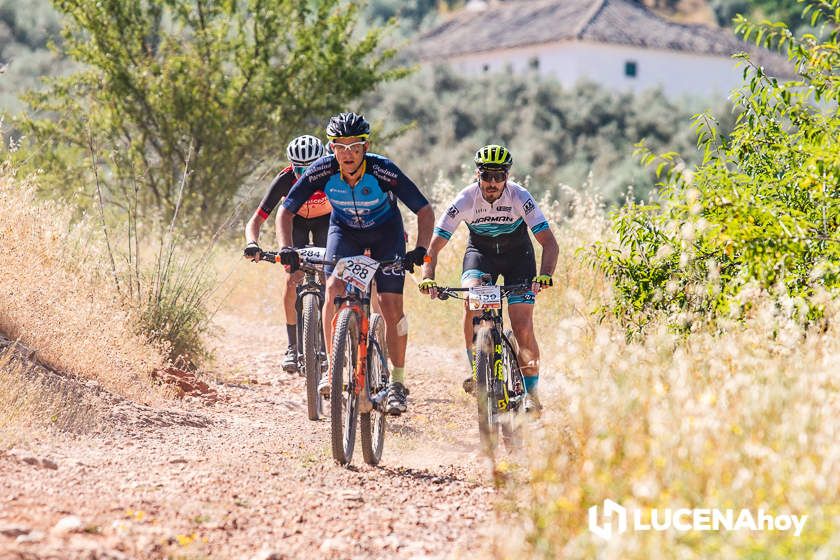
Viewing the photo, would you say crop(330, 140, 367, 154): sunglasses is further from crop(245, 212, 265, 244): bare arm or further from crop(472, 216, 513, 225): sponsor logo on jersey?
crop(472, 216, 513, 225): sponsor logo on jersey

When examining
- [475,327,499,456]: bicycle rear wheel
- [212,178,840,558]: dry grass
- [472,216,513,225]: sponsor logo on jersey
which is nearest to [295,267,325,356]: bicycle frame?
[472,216,513,225]: sponsor logo on jersey

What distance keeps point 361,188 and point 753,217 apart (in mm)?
2508

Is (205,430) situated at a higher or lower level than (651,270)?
lower

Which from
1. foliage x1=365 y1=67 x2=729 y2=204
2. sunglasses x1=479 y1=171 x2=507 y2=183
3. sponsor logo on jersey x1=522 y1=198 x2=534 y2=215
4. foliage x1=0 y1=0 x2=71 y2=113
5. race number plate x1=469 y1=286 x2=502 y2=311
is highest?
foliage x1=0 y1=0 x2=71 y2=113

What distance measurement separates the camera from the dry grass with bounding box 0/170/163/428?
765cm

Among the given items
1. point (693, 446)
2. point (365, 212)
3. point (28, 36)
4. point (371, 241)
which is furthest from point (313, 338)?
point (28, 36)

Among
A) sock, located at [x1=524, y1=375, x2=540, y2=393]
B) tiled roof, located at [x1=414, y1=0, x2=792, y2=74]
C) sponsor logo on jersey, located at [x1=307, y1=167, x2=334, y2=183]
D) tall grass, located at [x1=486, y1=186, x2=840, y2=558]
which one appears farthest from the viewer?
tiled roof, located at [x1=414, y1=0, x2=792, y2=74]

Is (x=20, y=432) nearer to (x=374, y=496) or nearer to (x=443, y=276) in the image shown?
(x=374, y=496)

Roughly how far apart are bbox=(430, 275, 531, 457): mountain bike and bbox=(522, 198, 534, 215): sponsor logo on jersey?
606 millimetres

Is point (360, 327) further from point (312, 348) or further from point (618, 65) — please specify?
point (618, 65)

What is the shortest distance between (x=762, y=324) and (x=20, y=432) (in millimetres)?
4088

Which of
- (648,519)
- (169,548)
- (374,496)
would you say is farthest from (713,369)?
(169,548)

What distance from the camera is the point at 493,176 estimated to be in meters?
6.98

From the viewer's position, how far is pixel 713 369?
4926mm
